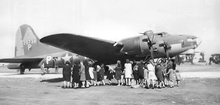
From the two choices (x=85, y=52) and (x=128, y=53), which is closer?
(x=128, y=53)

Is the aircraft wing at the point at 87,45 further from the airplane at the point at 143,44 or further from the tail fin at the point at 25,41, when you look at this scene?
the tail fin at the point at 25,41

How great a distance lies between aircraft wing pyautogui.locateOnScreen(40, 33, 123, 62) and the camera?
10.6m

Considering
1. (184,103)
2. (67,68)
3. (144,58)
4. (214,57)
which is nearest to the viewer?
(184,103)

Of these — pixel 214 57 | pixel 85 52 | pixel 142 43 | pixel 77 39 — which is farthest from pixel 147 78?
pixel 214 57

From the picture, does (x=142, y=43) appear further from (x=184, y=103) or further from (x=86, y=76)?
(x=184, y=103)

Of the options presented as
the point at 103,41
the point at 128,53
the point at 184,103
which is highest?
the point at 103,41

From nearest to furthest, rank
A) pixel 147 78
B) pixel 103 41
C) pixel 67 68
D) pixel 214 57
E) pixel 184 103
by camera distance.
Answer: pixel 184 103 → pixel 147 78 → pixel 67 68 → pixel 103 41 → pixel 214 57

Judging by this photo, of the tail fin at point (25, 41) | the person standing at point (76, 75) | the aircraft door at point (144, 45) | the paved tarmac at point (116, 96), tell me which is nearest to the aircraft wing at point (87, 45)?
the aircraft door at point (144, 45)

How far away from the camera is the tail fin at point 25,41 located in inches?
817

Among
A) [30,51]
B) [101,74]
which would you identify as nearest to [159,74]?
[101,74]

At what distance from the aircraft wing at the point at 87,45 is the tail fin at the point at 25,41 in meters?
9.96

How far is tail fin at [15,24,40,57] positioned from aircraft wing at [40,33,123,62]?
392 inches

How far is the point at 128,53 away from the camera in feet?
38.0

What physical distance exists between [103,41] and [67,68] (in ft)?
9.58
